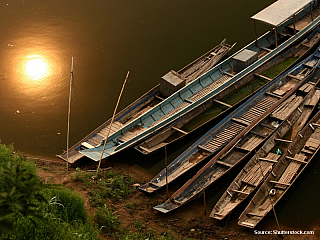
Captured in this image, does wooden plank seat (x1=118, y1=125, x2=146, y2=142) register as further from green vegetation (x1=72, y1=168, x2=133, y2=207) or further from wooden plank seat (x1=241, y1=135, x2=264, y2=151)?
wooden plank seat (x1=241, y1=135, x2=264, y2=151)

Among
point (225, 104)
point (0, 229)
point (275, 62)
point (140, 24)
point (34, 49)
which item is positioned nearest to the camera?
point (0, 229)

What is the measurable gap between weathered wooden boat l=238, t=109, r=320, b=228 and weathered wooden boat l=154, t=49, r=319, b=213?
1.07 m

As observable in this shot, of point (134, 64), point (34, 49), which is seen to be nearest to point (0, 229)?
point (134, 64)

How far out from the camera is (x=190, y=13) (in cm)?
2306

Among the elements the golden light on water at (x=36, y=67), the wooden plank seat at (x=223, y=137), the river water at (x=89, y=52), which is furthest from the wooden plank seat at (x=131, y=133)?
the golden light on water at (x=36, y=67)

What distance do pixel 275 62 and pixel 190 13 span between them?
19.7ft

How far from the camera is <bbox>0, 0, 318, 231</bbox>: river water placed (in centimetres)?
1725

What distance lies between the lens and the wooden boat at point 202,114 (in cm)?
1567

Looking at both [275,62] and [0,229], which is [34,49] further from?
[0,229]

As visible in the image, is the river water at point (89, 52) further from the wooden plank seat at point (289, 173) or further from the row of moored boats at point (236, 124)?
the wooden plank seat at point (289, 173)

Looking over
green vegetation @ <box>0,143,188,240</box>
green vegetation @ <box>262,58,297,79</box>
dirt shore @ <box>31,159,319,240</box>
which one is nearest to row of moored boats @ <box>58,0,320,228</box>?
green vegetation @ <box>262,58,297,79</box>

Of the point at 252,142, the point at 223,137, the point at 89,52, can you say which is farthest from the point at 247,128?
the point at 89,52

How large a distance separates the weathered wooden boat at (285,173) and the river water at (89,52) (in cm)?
374

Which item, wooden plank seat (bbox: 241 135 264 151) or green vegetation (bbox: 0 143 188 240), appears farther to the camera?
wooden plank seat (bbox: 241 135 264 151)
